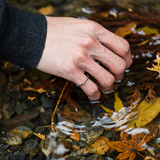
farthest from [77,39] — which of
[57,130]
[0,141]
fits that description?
[0,141]

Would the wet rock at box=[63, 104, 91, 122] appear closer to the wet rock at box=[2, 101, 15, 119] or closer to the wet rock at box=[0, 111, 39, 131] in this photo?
the wet rock at box=[0, 111, 39, 131]

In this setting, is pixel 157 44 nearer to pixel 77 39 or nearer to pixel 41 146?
pixel 77 39

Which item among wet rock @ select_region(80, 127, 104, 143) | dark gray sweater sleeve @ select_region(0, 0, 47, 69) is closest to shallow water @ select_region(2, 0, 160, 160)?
wet rock @ select_region(80, 127, 104, 143)

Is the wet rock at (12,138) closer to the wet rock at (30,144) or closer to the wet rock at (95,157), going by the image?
the wet rock at (30,144)

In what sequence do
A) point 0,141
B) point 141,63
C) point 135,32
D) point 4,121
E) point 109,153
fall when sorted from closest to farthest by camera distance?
point 109,153, point 0,141, point 4,121, point 141,63, point 135,32

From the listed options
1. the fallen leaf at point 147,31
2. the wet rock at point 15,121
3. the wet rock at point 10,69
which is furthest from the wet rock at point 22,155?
the fallen leaf at point 147,31
